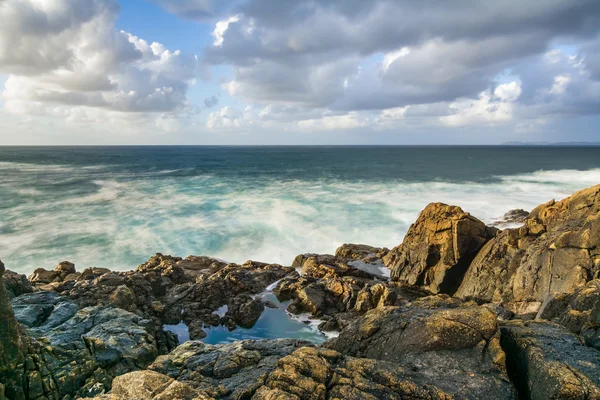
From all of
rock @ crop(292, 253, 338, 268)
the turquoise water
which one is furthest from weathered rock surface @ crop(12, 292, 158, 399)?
rock @ crop(292, 253, 338, 268)

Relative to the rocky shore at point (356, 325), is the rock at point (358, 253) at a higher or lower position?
lower

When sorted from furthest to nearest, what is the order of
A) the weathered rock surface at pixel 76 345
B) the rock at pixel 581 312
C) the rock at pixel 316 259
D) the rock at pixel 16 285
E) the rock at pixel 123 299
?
the rock at pixel 316 259 → the rock at pixel 123 299 → the rock at pixel 16 285 → the weathered rock surface at pixel 76 345 → the rock at pixel 581 312

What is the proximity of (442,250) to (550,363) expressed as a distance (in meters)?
18.6

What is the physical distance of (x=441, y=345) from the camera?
9.24 metres

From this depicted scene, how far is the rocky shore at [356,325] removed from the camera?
8.09m

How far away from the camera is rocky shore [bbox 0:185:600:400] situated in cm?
809

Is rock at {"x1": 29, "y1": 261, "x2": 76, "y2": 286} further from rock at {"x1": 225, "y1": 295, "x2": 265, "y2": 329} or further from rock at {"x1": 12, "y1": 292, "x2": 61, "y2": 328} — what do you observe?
rock at {"x1": 225, "y1": 295, "x2": 265, "y2": 329}

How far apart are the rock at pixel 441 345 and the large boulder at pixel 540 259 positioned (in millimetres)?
10384

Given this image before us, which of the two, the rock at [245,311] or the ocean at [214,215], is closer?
the rock at [245,311]

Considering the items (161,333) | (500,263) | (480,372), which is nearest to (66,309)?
(161,333)

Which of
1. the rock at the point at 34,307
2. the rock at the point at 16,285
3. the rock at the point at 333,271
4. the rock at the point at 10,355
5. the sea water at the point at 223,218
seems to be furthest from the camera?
the sea water at the point at 223,218

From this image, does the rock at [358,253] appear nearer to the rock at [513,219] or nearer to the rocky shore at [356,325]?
the rocky shore at [356,325]

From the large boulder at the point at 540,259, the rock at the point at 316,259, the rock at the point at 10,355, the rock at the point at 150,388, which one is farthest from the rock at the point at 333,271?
the rock at the point at 10,355

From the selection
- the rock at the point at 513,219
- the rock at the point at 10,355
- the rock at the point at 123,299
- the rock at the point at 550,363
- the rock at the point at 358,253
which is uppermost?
the rock at the point at 550,363
